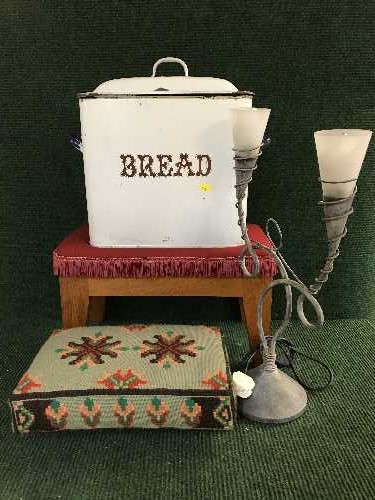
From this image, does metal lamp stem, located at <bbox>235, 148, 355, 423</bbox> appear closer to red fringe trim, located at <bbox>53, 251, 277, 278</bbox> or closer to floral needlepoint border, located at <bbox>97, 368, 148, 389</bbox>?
red fringe trim, located at <bbox>53, 251, 277, 278</bbox>

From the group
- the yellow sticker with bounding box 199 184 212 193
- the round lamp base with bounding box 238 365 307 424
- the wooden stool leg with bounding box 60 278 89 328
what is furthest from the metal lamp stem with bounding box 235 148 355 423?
the wooden stool leg with bounding box 60 278 89 328

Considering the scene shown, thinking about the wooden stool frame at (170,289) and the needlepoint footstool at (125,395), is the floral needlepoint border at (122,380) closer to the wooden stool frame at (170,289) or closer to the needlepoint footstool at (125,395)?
the needlepoint footstool at (125,395)

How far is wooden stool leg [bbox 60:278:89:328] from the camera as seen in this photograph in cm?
101

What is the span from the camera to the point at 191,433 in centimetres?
88

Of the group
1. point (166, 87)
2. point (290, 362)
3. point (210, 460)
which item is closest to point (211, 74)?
point (166, 87)

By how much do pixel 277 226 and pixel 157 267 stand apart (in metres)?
0.24

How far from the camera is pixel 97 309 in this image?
125 cm

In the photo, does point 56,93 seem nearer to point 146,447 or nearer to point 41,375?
point 41,375

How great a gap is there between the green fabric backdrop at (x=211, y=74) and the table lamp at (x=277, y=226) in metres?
0.35

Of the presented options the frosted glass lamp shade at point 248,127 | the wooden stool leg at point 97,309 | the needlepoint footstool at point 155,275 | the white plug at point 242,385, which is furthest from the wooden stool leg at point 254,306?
the wooden stool leg at point 97,309

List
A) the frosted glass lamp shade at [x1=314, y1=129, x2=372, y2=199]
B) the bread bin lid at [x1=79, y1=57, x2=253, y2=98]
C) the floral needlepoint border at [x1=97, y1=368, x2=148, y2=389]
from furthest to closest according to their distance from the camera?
the bread bin lid at [x1=79, y1=57, x2=253, y2=98], the floral needlepoint border at [x1=97, y1=368, x2=148, y2=389], the frosted glass lamp shade at [x1=314, y1=129, x2=372, y2=199]

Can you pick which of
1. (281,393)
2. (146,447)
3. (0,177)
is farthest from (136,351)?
(0,177)

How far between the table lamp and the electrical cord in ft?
0.12

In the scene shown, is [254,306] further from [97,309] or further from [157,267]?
[97,309]
